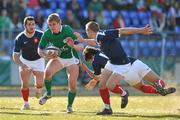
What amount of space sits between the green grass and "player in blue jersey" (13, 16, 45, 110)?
673 mm

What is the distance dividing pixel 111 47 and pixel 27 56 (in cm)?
368

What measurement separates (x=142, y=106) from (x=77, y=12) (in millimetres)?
14120

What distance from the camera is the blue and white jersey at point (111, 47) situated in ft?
53.8

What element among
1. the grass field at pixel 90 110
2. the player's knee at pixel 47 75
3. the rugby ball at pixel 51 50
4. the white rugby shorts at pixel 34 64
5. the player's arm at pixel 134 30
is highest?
the player's arm at pixel 134 30

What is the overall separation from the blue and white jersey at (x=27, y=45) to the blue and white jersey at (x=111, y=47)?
3.06 m

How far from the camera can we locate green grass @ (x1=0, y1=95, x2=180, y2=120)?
1569cm

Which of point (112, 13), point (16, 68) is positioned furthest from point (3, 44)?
point (112, 13)

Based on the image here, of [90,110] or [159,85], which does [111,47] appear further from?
[90,110]

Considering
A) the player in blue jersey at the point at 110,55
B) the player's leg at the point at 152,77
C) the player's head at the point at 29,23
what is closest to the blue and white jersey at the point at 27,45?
the player's head at the point at 29,23

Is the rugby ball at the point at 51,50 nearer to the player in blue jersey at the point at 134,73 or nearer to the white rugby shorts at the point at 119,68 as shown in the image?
the player in blue jersey at the point at 134,73

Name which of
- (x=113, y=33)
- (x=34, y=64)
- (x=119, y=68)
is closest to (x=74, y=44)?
(x=113, y=33)

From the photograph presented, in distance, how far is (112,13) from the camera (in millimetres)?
34250

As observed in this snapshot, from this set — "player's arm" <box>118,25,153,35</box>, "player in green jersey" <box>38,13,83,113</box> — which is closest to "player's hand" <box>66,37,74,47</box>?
"player in green jersey" <box>38,13,83,113</box>

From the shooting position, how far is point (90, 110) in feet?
58.9
